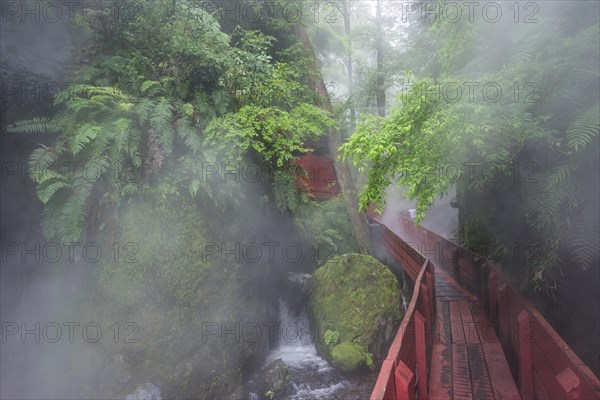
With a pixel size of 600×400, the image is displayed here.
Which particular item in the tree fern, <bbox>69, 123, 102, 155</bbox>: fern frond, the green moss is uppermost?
<bbox>69, 123, 102, 155</bbox>: fern frond

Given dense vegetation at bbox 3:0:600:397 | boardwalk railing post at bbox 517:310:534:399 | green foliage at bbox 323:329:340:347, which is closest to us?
dense vegetation at bbox 3:0:600:397

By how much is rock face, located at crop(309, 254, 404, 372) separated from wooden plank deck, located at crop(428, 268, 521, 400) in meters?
1.24

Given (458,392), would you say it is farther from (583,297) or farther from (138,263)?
(138,263)

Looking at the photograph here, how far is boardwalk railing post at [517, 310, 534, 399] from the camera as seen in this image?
4.73m

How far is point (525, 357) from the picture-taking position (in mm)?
4844

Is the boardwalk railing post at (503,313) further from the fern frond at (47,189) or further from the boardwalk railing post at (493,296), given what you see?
the fern frond at (47,189)

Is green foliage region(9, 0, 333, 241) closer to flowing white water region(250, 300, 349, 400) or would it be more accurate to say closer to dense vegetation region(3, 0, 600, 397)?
dense vegetation region(3, 0, 600, 397)

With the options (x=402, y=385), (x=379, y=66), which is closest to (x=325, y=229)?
(x=402, y=385)

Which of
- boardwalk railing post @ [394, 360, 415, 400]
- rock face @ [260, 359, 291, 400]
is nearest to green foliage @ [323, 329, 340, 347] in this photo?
rock face @ [260, 359, 291, 400]

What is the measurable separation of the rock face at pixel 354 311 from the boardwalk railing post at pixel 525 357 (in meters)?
3.76

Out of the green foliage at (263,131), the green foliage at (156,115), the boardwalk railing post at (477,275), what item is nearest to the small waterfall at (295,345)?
the green foliage at (156,115)

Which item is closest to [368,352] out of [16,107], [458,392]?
[458,392]

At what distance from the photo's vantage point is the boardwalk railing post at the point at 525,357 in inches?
186

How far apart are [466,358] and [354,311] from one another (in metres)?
2.97
